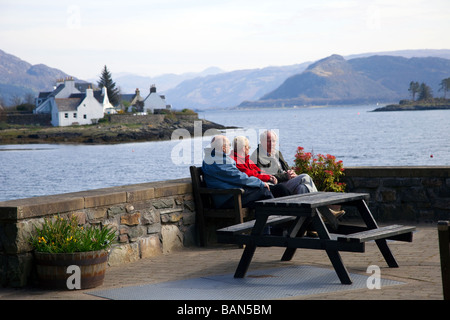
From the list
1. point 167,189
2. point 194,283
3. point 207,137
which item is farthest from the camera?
point 207,137

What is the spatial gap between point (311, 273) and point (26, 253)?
2.74 metres

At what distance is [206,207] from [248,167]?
0.75 meters

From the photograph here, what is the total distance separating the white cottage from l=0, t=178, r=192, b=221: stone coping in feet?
284

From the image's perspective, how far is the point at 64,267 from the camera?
5844mm

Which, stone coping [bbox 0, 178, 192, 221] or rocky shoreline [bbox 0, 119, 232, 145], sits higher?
stone coping [bbox 0, 178, 192, 221]

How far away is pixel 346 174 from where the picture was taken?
9562 millimetres

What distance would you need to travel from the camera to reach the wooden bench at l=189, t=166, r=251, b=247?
767cm

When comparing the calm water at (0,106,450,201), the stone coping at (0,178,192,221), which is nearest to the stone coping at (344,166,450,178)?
the stone coping at (0,178,192,221)

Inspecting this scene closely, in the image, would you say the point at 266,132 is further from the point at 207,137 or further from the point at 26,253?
the point at 207,137

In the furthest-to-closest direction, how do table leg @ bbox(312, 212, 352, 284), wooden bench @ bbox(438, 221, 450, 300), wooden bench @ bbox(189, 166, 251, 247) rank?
wooden bench @ bbox(189, 166, 251, 247) < table leg @ bbox(312, 212, 352, 284) < wooden bench @ bbox(438, 221, 450, 300)

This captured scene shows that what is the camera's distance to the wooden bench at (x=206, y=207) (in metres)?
7.67

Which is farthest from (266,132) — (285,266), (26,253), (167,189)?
(26,253)

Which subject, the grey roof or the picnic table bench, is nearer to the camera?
the picnic table bench

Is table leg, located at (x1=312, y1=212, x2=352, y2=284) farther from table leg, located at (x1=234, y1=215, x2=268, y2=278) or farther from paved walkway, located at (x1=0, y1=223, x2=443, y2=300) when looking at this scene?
table leg, located at (x1=234, y1=215, x2=268, y2=278)
